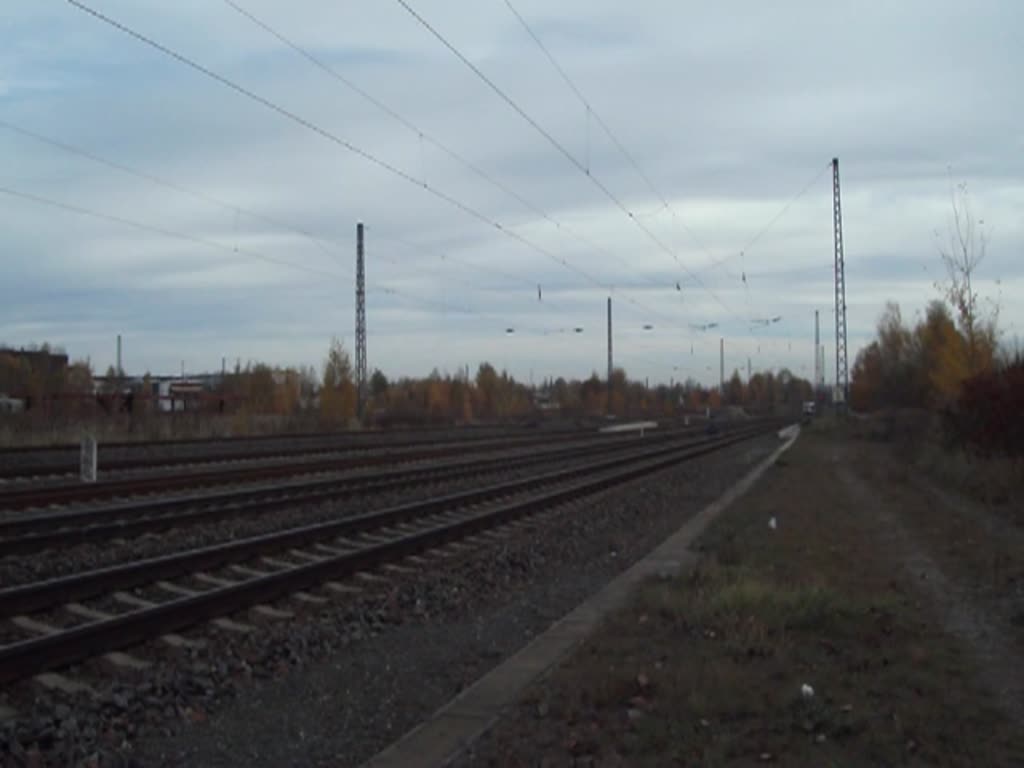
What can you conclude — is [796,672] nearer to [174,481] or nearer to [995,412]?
[174,481]

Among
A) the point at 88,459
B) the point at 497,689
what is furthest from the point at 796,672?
the point at 88,459

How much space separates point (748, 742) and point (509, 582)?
7776 millimetres

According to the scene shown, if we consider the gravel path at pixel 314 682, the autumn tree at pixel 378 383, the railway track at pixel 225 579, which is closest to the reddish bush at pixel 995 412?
the railway track at pixel 225 579

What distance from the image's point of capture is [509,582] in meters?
14.5

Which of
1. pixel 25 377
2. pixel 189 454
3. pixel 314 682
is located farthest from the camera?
pixel 25 377

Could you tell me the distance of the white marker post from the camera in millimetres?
23641

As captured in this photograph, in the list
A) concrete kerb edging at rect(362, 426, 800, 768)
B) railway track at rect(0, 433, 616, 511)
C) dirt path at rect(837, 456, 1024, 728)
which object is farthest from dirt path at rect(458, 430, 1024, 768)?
railway track at rect(0, 433, 616, 511)

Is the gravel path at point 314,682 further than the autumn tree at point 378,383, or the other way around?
the autumn tree at point 378,383

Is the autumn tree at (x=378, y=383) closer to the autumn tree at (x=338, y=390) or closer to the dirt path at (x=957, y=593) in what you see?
the autumn tree at (x=338, y=390)

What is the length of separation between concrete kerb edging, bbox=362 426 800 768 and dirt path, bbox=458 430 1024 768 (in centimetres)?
18

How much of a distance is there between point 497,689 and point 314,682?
147cm

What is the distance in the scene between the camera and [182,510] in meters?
19.8

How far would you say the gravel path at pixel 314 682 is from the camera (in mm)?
7145

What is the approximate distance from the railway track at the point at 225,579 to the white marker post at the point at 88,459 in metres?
7.66
